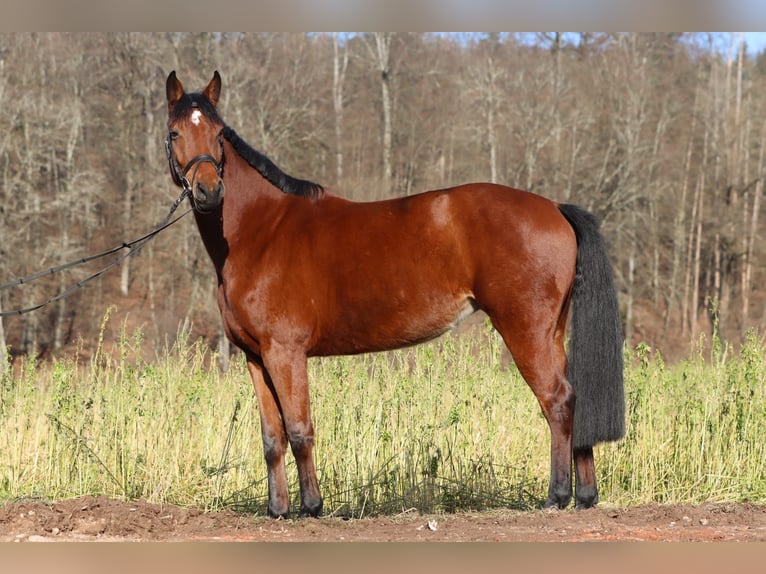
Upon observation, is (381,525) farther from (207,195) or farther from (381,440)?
(207,195)

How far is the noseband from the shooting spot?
5301 mm

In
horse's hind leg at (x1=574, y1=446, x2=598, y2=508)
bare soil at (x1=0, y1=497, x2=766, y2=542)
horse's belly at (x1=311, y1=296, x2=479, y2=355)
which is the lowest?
bare soil at (x1=0, y1=497, x2=766, y2=542)

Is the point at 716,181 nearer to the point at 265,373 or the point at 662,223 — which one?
the point at 662,223

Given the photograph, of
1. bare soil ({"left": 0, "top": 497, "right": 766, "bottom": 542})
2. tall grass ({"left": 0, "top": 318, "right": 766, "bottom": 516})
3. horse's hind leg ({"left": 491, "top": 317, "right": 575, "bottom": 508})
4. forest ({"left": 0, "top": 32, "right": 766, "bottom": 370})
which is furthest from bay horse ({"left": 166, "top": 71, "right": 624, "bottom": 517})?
forest ({"left": 0, "top": 32, "right": 766, "bottom": 370})

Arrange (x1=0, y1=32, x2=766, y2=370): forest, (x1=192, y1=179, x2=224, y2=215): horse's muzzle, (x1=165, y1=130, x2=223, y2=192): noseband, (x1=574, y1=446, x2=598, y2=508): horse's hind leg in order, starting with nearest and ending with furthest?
(x1=192, y1=179, x2=224, y2=215): horse's muzzle → (x1=165, y1=130, x2=223, y2=192): noseband → (x1=574, y1=446, x2=598, y2=508): horse's hind leg → (x1=0, y1=32, x2=766, y2=370): forest

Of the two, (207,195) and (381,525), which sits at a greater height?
(207,195)

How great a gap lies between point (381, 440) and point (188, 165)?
8.87 ft

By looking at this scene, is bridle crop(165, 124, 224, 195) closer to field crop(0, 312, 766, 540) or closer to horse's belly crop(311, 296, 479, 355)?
horse's belly crop(311, 296, 479, 355)

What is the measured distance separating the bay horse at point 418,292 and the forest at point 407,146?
66.9 ft

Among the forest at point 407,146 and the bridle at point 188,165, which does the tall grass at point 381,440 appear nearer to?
the bridle at point 188,165

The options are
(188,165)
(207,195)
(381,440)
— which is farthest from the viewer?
(381,440)

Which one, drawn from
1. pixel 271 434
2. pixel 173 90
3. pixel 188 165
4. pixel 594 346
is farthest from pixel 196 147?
pixel 594 346

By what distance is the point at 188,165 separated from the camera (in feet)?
17.5

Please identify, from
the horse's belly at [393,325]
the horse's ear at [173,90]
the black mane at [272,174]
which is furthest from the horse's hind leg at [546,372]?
the horse's ear at [173,90]
